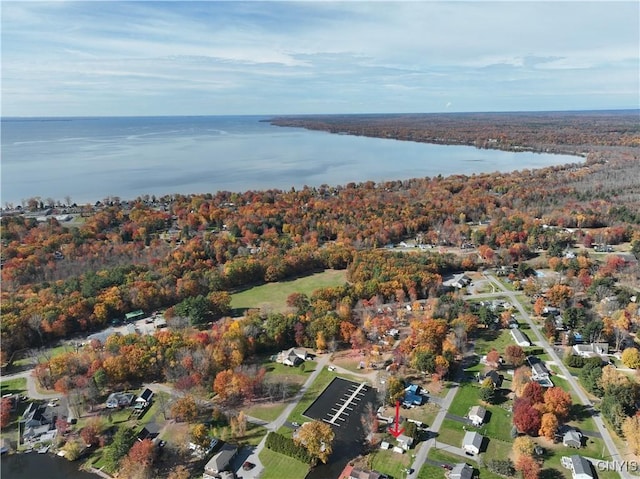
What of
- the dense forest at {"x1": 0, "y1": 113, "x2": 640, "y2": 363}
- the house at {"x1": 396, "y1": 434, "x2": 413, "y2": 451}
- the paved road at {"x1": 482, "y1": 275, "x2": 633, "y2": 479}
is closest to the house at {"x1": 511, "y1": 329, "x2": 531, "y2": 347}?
the paved road at {"x1": 482, "y1": 275, "x2": 633, "y2": 479}

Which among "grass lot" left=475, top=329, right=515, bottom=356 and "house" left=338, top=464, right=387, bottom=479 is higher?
"grass lot" left=475, top=329, right=515, bottom=356

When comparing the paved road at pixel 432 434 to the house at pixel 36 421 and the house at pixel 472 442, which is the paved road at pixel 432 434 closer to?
the house at pixel 472 442

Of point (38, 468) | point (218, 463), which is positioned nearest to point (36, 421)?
point (38, 468)

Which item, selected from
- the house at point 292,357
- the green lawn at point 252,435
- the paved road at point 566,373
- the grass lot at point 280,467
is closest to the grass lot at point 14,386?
the green lawn at point 252,435

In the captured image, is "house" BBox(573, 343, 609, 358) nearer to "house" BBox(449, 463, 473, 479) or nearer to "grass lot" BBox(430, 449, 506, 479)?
"grass lot" BBox(430, 449, 506, 479)

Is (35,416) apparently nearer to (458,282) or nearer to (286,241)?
(286,241)

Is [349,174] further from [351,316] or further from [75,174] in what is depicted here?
[351,316]

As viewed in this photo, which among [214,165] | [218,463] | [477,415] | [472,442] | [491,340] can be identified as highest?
[214,165]
